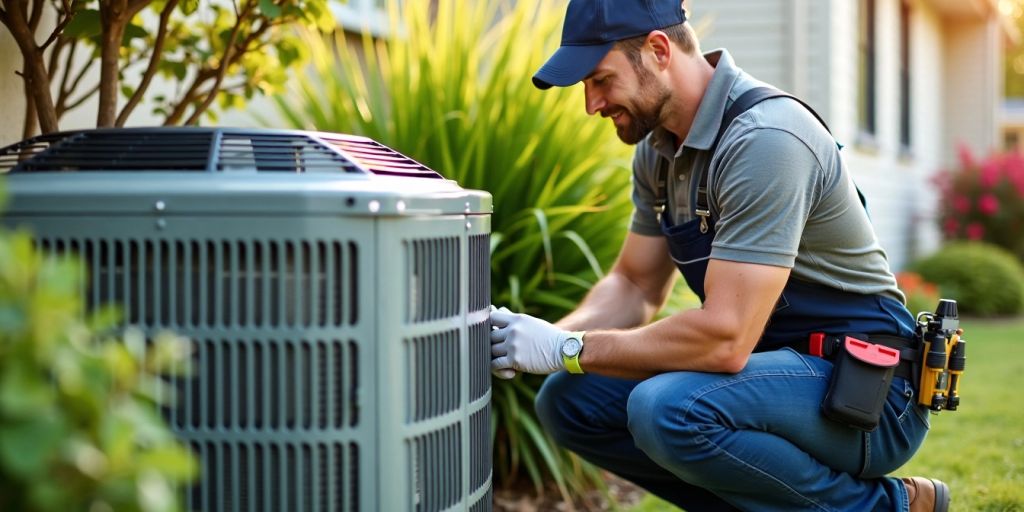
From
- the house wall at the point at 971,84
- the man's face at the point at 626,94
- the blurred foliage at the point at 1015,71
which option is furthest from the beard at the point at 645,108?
the blurred foliage at the point at 1015,71

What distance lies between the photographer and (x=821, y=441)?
2184 millimetres

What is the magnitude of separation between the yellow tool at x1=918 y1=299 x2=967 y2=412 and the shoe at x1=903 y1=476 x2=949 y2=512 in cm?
20

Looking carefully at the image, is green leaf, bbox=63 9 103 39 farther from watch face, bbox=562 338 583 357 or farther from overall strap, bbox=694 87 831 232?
overall strap, bbox=694 87 831 232

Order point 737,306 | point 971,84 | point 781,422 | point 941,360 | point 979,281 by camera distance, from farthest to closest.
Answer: point 971,84 < point 979,281 < point 941,360 < point 781,422 < point 737,306

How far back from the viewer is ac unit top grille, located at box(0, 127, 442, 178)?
1.49m

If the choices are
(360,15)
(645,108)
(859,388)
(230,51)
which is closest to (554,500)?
(859,388)

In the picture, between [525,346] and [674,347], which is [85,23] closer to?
[525,346]

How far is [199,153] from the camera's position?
4.95 feet

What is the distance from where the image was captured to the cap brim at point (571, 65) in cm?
219

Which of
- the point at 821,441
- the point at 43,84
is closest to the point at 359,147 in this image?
the point at 43,84

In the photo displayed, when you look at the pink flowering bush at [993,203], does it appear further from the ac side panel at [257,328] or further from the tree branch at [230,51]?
the ac side panel at [257,328]

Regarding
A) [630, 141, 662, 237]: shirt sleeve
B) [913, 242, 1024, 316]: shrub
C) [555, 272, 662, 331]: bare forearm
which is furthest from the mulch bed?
[913, 242, 1024, 316]: shrub

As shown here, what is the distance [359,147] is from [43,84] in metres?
0.87

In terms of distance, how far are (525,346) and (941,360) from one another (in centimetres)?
91
